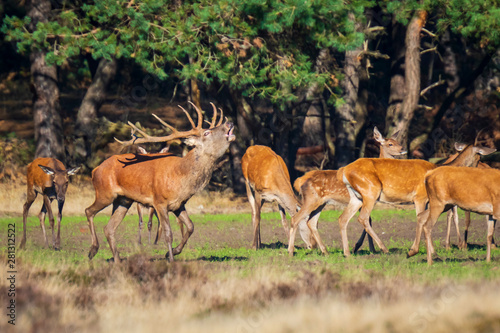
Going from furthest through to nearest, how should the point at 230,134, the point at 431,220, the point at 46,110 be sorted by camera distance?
the point at 46,110 → the point at 230,134 → the point at 431,220

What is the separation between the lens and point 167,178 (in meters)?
11.3

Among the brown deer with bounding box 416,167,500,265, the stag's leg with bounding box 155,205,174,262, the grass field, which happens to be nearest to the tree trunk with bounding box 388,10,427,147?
the grass field

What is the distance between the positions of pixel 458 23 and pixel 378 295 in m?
11.4

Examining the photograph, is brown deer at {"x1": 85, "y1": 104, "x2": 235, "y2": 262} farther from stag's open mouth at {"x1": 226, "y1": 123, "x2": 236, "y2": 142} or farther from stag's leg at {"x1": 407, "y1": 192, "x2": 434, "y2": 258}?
stag's leg at {"x1": 407, "y1": 192, "x2": 434, "y2": 258}

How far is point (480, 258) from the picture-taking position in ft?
36.2

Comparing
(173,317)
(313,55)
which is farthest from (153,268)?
(313,55)

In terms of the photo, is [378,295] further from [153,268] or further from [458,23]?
[458,23]

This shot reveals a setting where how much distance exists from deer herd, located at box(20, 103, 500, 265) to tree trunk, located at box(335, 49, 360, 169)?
308 inches

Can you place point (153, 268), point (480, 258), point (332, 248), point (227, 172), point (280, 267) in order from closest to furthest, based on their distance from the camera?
point (153, 268), point (280, 267), point (480, 258), point (332, 248), point (227, 172)

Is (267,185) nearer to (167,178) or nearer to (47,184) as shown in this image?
(167,178)

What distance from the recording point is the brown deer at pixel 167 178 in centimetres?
1123

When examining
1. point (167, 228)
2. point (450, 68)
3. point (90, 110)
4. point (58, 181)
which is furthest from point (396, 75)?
point (167, 228)

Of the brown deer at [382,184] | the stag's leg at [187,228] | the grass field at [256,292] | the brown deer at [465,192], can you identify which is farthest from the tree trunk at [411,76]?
the stag's leg at [187,228]

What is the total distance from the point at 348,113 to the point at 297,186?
337 inches
